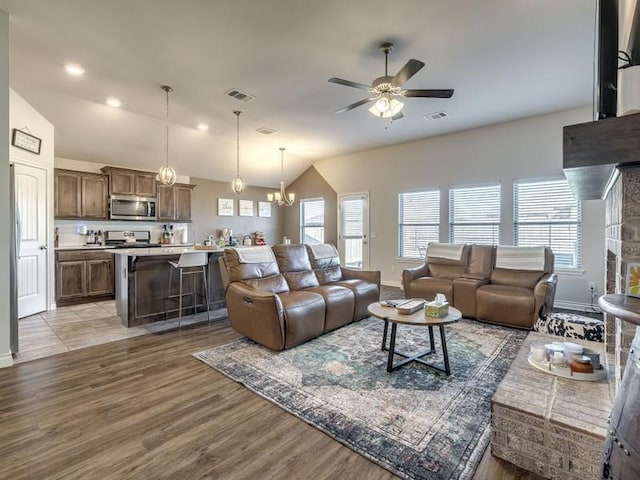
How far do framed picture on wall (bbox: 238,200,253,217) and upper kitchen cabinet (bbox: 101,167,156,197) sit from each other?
223cm

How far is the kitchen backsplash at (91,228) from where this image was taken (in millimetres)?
5660

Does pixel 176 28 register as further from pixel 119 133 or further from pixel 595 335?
pixel 595 335

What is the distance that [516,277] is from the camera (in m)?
4.41

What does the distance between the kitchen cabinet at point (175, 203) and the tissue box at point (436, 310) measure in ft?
19.0

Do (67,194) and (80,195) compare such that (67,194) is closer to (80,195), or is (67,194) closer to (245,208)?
(80,195)

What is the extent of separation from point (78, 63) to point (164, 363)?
3.38m

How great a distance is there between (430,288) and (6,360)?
4.76 metres

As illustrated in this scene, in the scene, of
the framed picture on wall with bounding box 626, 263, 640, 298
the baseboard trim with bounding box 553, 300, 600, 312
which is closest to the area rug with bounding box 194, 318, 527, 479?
the framed picture on wall with bounding box 626, 263, 640, 298

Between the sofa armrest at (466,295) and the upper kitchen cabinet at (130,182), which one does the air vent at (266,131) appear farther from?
the sofa armrest at (466,295)

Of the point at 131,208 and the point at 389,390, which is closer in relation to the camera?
the point at 389,390

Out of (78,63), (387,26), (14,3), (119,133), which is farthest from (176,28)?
(119,133)

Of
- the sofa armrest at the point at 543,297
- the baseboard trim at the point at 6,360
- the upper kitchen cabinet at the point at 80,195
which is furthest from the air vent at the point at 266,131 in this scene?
the sofa armrest at the point at 543,297

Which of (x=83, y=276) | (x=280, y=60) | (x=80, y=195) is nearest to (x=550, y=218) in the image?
(x=280, y=60)

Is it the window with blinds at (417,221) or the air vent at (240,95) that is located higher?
the air vent at (240,95)
